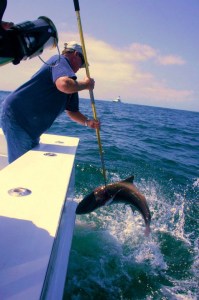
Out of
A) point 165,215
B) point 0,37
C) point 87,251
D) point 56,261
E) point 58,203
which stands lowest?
point 165,215

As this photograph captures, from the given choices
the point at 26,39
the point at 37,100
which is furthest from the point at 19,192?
the point at 37,100

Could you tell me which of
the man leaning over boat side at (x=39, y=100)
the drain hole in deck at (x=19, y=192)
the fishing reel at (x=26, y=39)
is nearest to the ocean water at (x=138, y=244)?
the drain hole in deck at (x=19, y=192)

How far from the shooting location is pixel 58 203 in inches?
79.5

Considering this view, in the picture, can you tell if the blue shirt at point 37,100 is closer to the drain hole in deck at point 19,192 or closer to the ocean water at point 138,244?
the drain hole in deck at point 19,192

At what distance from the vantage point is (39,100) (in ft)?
10.9

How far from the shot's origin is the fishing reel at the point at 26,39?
114 centimetres

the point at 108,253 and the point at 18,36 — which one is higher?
the point at 18,36

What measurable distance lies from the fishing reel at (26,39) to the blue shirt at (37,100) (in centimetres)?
158

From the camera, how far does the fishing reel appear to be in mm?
1141

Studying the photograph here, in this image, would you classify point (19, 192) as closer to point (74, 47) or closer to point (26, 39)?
point (26, 39)

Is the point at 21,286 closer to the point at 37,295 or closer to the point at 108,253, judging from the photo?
the point at 37,295

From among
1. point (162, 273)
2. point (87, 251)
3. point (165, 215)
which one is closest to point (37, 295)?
point (87, 251)

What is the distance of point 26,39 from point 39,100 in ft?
6.82

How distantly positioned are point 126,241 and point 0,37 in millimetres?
3711
